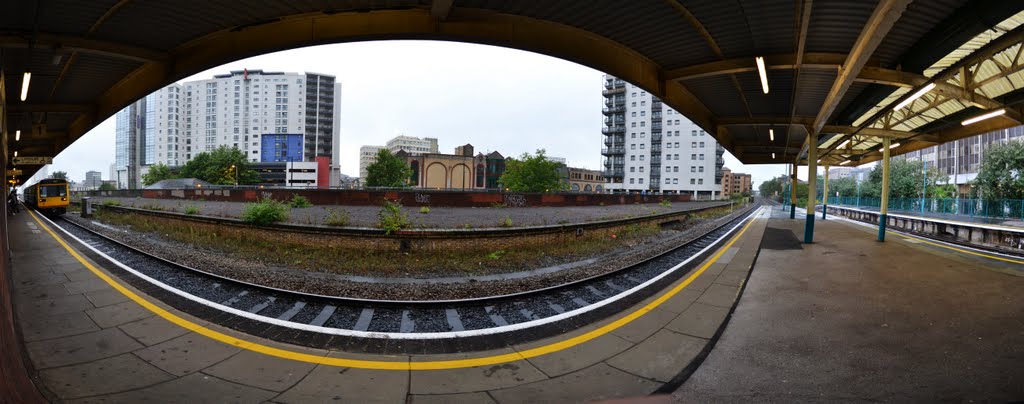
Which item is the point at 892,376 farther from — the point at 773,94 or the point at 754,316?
the point at 773,94

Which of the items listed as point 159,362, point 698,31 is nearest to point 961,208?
point 698,31

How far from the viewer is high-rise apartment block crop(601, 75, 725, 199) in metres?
72.0

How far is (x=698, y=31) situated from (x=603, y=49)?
1.64 meters

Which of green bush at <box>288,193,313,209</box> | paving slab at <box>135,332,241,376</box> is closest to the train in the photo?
green bush at <box>288,193,313,209</box>

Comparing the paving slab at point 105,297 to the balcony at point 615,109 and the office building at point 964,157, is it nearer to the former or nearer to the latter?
the office building at point 964,157

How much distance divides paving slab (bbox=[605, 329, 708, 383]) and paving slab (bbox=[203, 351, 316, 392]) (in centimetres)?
306

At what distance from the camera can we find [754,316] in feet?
16.6

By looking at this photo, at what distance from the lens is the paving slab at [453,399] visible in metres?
3.08

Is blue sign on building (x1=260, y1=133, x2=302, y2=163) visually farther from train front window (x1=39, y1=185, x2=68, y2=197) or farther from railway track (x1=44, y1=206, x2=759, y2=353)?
railway track (x1=44, y1=206, x2=759, y2=353)

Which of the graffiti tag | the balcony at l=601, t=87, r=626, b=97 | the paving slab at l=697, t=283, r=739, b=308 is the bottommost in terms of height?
the paving slab at l=697, t=283, r=739, b=308

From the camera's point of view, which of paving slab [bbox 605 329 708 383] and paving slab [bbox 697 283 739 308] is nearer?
paving slab [bbox 605 329 708 383]

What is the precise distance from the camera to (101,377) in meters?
3.29

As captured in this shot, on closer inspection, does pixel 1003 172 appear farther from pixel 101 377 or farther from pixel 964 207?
pixel 101 377

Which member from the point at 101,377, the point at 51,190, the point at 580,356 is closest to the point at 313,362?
the point at 101,377
